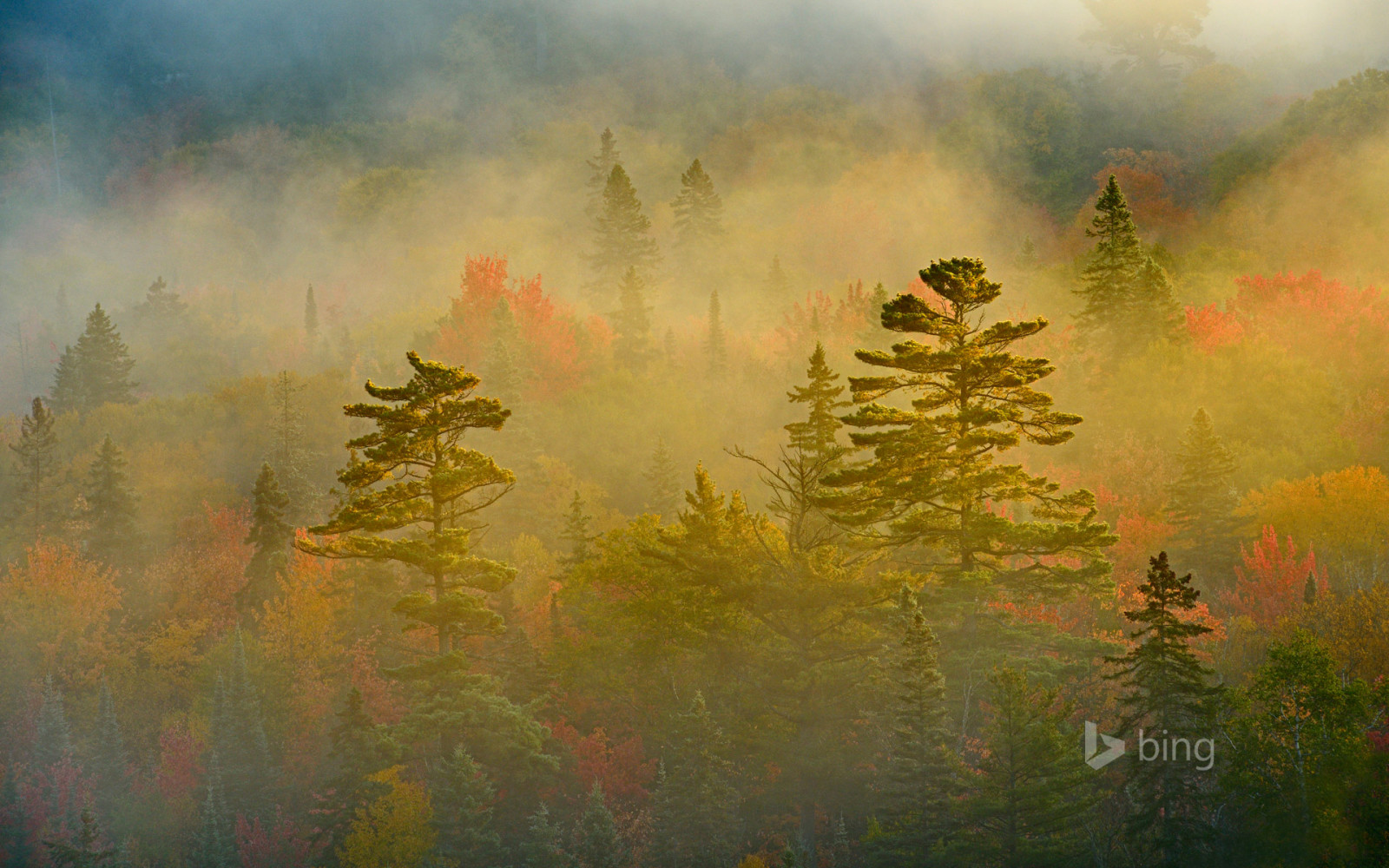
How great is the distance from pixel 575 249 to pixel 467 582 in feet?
354

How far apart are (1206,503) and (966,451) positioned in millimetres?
22352

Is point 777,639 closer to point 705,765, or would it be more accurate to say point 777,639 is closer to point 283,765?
point 705,765

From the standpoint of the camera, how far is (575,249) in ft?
460

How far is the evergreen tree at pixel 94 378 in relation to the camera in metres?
98.6

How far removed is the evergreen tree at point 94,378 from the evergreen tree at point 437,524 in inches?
2948

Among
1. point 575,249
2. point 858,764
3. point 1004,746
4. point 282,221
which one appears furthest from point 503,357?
point 282,221

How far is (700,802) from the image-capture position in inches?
1446

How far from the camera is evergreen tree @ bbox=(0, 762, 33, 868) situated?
182 feet

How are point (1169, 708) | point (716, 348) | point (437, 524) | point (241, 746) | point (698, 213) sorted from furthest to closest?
point (698, 213) < point (716, 348) < point (241, 746) < point (437, 524) < point (1169, 708)

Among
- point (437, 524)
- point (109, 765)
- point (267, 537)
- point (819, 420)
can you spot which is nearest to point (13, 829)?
point (109, 765)

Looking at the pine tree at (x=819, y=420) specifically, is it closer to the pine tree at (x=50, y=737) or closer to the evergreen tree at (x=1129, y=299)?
the evergreen tree at (x=1129, y=299)

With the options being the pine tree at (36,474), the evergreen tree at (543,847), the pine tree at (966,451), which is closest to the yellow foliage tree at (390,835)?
the evergreen tree at (543,847)

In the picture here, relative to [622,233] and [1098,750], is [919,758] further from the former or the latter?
[622,233]

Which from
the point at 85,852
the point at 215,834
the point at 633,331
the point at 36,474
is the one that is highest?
the point at 633,331
